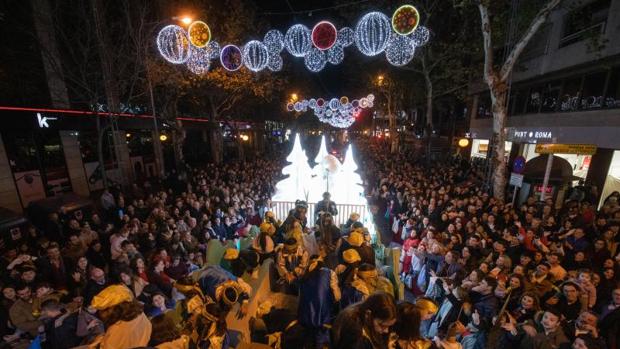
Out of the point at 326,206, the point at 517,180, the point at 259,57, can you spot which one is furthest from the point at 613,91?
the point at 259,57

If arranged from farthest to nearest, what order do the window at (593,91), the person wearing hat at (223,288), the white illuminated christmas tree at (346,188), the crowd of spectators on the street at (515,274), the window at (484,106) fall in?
the window at (484,106), the white illuminated christmas tree at (346,188), the window at (593,91), the crowd of spectators on the street at (515,274), the person wearing hat at (223,288)

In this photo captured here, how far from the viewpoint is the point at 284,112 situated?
33719 millimetres

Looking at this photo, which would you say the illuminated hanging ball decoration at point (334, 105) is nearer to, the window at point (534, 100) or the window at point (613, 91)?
the window at point (534, 100)

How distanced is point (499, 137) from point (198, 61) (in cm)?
1274

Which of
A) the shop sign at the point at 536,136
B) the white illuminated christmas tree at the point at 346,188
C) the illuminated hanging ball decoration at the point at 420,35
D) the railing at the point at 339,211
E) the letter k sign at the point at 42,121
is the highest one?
the illuminated hanging ball decoration at the point at 420,35

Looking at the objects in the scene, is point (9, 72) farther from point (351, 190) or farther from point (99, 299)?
point (351, 190)

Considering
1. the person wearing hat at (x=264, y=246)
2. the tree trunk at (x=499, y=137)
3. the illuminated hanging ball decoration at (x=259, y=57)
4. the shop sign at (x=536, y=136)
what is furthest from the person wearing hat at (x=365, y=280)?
the shop sign at (x=536, y=136)

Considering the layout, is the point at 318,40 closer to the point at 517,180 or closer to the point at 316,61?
the point at 316,61

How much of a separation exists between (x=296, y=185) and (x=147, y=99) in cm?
1039

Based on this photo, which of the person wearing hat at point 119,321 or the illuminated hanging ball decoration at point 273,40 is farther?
the illuminated hanging ball decoration at point 273,40

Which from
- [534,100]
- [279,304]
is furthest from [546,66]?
[279,304]

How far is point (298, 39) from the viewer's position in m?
7.87

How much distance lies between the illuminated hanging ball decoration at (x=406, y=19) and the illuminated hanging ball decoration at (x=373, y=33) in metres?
0.26

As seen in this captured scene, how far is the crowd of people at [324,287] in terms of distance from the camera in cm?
278
